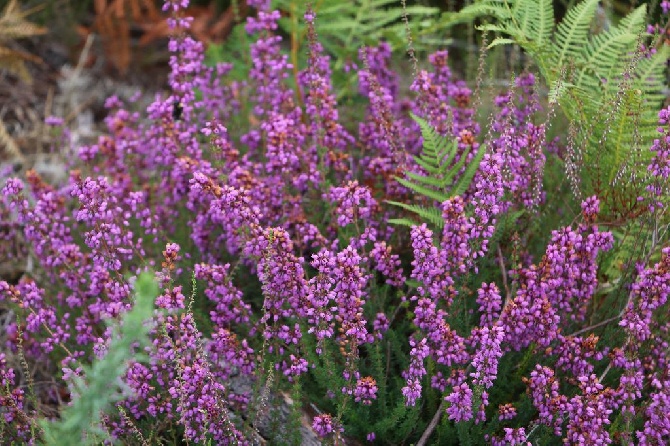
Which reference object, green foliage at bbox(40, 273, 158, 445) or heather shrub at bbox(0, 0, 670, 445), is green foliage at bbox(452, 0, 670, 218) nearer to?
heather shrub at bbox(0, 0, 670, 445)

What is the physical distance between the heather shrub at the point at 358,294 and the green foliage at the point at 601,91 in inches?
4.9

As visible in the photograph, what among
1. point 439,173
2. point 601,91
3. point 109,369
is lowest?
point 109,369

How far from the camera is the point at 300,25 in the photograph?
4.77 m

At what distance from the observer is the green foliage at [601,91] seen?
2.97m

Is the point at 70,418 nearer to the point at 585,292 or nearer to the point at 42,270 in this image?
the point at 585,292

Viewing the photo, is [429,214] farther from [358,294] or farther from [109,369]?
[109,369]

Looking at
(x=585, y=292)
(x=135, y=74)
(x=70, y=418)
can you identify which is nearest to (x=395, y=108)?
(x=585, y=292)

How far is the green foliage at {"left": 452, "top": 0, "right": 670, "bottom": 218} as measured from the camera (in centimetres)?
297

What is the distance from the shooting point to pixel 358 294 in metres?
2.56

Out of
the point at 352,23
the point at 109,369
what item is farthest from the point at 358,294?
the point at 352,23

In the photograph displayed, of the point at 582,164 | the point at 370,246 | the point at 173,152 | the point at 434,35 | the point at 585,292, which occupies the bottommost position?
the point at 585,292

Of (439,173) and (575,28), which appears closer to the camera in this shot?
(439,173)

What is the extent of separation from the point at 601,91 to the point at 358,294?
5.39 ft

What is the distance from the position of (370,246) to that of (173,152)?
3.10ft
